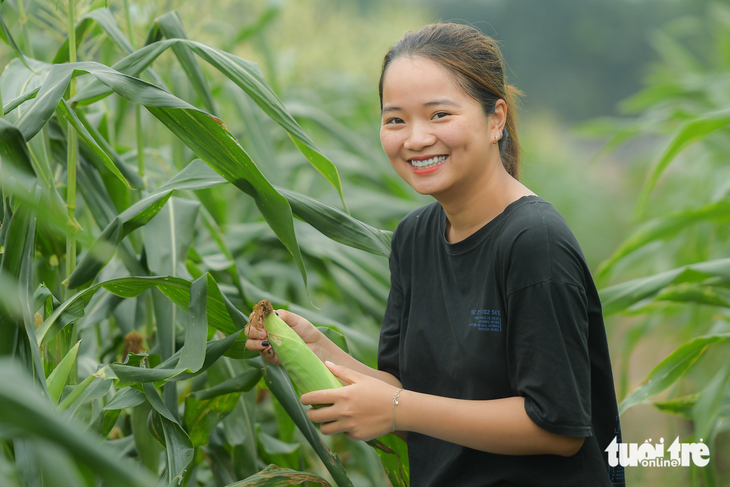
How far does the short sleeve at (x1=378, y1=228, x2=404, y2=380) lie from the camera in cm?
92

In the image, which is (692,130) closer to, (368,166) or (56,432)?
(368,166)

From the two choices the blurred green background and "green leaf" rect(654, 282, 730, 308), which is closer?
"green leaf" rect(654, 282, 730, 308)

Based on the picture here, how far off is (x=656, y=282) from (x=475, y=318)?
46 cm

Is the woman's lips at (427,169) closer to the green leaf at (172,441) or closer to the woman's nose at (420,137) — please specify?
the woman's nose at (420,137)

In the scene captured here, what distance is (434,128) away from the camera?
2.47ft

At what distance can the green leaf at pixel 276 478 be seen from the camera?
2.56 feet

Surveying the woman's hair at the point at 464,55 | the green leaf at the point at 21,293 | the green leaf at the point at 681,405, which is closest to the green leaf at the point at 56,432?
the green leaf at the point at 21,293

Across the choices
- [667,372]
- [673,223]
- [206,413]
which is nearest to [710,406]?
[667,372]

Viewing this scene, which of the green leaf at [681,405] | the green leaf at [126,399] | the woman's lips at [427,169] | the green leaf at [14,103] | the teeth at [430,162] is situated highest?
the green leaf at [14,103]

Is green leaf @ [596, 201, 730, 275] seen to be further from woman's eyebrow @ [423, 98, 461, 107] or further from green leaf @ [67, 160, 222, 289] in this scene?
green leaf @ [67, 160, 222, 289]

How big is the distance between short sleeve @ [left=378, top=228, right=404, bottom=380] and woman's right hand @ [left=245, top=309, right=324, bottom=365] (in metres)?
0.13

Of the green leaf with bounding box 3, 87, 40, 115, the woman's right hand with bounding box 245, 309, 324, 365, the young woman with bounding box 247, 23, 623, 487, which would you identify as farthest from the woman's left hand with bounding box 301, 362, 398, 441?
the green leaf with bounding box 3, 87, 40, 115

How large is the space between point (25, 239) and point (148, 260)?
0.31 metres

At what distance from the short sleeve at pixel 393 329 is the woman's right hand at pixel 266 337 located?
0.44 ft
